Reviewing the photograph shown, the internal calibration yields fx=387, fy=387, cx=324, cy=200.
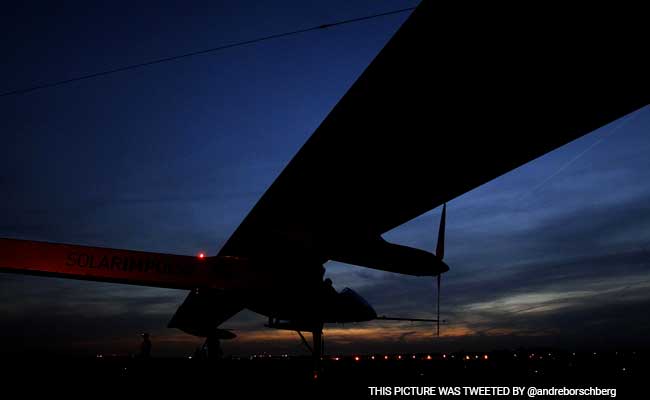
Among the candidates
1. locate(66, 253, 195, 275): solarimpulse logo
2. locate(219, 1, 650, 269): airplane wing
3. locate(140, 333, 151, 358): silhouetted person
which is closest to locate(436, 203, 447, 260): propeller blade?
locate(219, 1, 650, 269): airplane wing

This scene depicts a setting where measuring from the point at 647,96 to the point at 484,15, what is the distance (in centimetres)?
174

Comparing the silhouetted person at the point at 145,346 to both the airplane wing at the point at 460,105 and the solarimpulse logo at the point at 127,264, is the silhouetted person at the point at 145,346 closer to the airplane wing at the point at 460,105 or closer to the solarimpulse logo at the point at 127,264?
the solarimpulse logo at the point at 127,264

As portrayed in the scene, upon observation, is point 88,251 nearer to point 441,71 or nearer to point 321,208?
point 321,208

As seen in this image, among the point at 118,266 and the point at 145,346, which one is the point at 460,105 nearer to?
the point at 118,266

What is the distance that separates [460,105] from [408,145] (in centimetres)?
96

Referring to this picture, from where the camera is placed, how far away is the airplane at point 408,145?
3150mm

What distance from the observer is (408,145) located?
4695 millimetres

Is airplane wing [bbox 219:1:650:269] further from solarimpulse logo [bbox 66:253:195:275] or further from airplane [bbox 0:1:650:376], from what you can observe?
solarimpulse logo [bbox 66:253:195:275]

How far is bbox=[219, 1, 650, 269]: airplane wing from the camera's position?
306 centimetres

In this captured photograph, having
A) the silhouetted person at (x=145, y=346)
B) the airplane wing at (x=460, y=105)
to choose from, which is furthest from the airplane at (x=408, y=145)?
the silhouetted person at (x=145, y=346)

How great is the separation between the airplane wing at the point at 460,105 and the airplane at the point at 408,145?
0.01 meters

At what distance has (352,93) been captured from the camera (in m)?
4.11

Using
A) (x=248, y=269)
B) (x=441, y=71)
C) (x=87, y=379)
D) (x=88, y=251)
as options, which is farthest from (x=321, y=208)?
(x=87, y=379)

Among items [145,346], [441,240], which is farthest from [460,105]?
[145,346]
